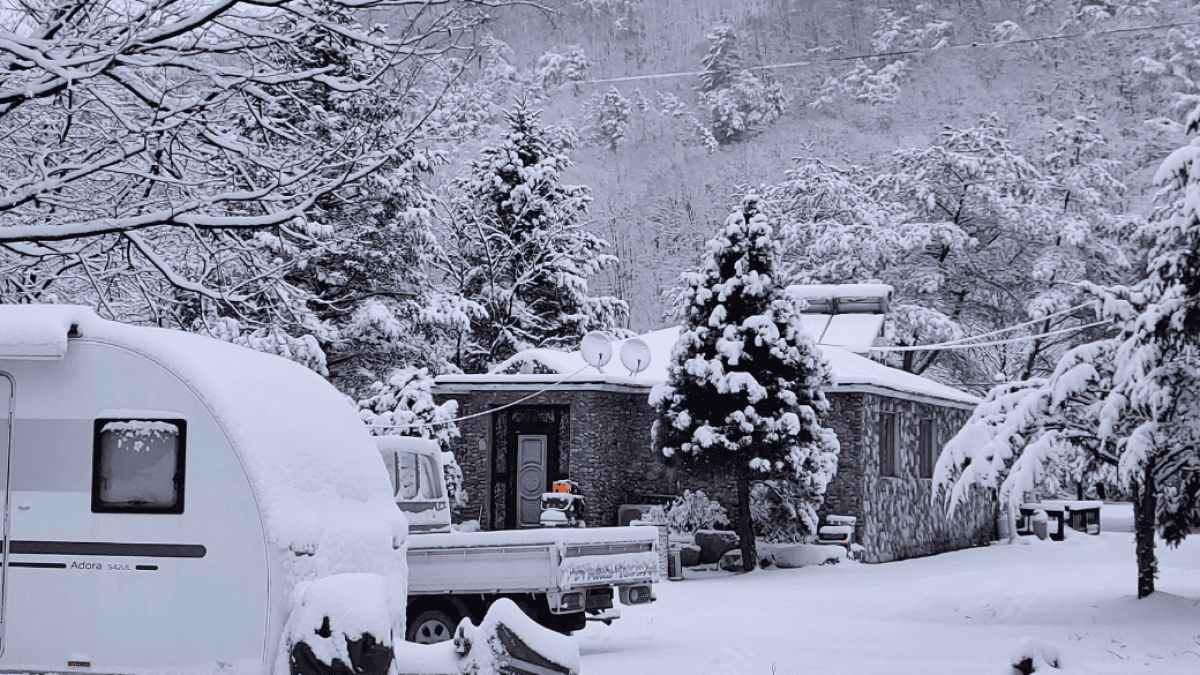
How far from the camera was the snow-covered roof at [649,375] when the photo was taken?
24.0 meters

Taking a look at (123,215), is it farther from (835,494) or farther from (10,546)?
(835,494)

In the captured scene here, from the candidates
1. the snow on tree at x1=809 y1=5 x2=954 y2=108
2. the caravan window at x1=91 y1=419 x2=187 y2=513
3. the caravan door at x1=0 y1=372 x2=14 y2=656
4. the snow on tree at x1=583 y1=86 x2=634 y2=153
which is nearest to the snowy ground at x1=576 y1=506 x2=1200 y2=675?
the caravan window at x1=91 y1=419 x2=187 y2=513

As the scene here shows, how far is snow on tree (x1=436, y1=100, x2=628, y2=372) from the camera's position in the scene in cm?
3747

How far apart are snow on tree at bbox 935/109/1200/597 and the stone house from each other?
7779 mm

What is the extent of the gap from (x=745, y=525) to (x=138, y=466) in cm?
1562

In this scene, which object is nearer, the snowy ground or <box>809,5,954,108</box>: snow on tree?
the snowy ground

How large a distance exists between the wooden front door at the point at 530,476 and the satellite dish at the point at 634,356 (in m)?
1.83

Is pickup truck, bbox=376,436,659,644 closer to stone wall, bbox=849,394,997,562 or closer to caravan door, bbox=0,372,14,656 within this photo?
caravan door, bbox=0,372,14,656

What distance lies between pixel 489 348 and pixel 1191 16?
6809 centimetres

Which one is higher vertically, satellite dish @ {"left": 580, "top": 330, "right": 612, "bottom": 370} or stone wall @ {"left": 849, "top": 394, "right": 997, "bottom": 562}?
satellite dish @ {"left": 580, "top": 330, "right": 612, "bottom": 370}

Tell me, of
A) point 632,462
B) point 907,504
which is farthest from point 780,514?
point 907,504

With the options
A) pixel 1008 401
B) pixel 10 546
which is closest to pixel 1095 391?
pixel 1008 401

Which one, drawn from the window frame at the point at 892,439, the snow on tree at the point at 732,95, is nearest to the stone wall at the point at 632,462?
the window frame at the point at 892,439

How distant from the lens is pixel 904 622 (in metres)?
15.6
